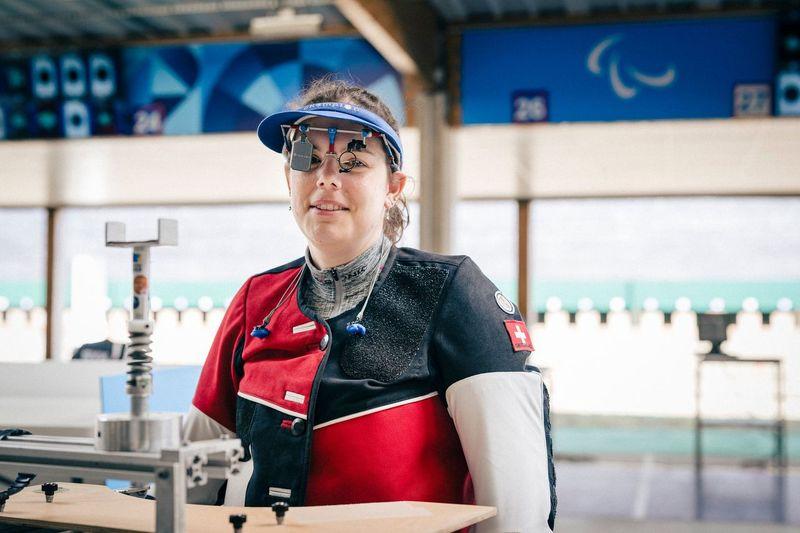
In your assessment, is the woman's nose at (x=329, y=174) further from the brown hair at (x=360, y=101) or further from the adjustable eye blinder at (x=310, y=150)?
the brown hair at (x=360, y=101)

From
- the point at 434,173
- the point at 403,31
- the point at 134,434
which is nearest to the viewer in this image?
the point at 134,434

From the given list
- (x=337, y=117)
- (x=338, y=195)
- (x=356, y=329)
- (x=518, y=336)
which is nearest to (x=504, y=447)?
(x=518, y=336)

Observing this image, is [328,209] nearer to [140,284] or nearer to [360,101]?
[360,101]

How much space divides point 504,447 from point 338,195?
56cm

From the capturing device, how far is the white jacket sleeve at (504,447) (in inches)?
65.1

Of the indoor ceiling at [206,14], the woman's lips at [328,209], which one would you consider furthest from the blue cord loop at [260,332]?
the indoor ceiling at [206,14]

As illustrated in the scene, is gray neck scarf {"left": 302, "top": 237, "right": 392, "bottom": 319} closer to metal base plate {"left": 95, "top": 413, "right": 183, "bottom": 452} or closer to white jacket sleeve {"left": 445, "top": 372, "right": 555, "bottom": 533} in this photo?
white jacket sleeve {"left": 445, "top": 372, "right": 555, "bottom": 533}

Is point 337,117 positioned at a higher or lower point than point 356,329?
higher

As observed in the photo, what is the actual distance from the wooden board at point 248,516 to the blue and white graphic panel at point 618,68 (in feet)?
15.5

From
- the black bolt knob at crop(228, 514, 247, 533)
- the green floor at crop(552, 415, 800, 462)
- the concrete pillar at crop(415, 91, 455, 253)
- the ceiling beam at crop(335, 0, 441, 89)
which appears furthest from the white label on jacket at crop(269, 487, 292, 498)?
the green floor at crop(552, 415, 800, 462)

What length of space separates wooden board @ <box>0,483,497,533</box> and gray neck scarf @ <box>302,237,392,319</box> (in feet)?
1.52

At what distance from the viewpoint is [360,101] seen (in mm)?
1879

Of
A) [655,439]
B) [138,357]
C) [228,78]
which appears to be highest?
[228,78]

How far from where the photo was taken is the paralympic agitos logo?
5.79 metres
